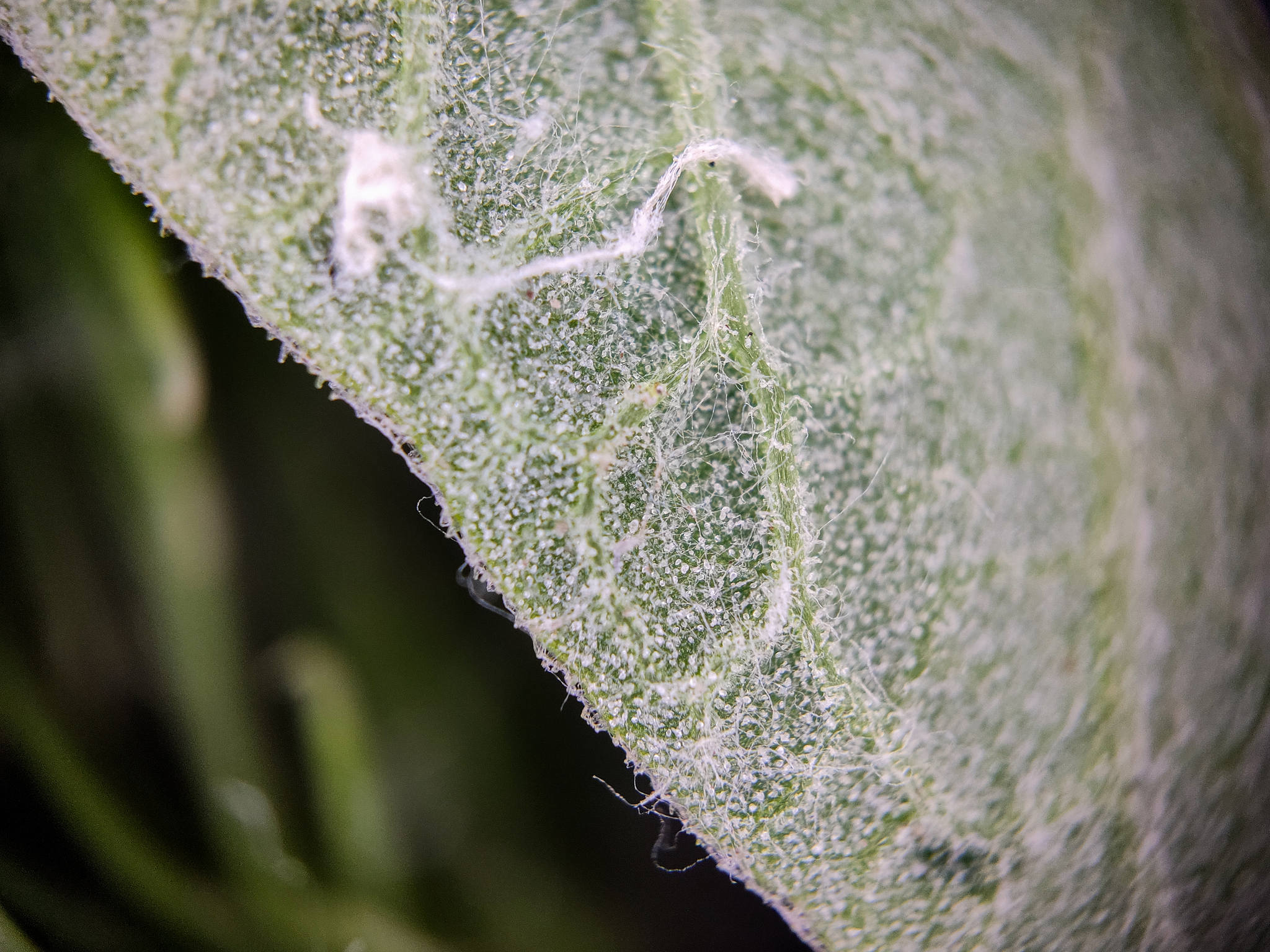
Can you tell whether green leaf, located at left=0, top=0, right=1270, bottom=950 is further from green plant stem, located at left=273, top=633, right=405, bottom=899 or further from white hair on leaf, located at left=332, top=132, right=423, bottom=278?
green plant stem, located at left=273, top=633, right=405, bottom=899

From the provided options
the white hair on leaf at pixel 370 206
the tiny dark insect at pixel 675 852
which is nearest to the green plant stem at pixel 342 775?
the tiny dark insect at pixel 675 852

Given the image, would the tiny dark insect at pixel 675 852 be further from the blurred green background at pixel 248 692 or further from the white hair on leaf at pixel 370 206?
the white hair on leaf at pixel 370 206

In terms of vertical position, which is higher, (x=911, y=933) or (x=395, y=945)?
(x=911, y=933)

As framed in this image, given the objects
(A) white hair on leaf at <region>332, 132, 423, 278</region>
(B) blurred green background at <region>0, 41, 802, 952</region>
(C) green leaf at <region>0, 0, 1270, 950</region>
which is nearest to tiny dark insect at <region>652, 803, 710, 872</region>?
(B) blurred green background at <region>0, 41, 802, 952</region>

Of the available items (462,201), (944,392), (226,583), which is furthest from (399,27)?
(226,583)

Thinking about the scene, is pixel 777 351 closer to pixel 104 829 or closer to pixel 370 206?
pixel 370 206

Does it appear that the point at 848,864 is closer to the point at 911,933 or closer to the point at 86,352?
the point at 911,933

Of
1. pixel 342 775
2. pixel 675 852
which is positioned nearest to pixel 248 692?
pixel 342 775
